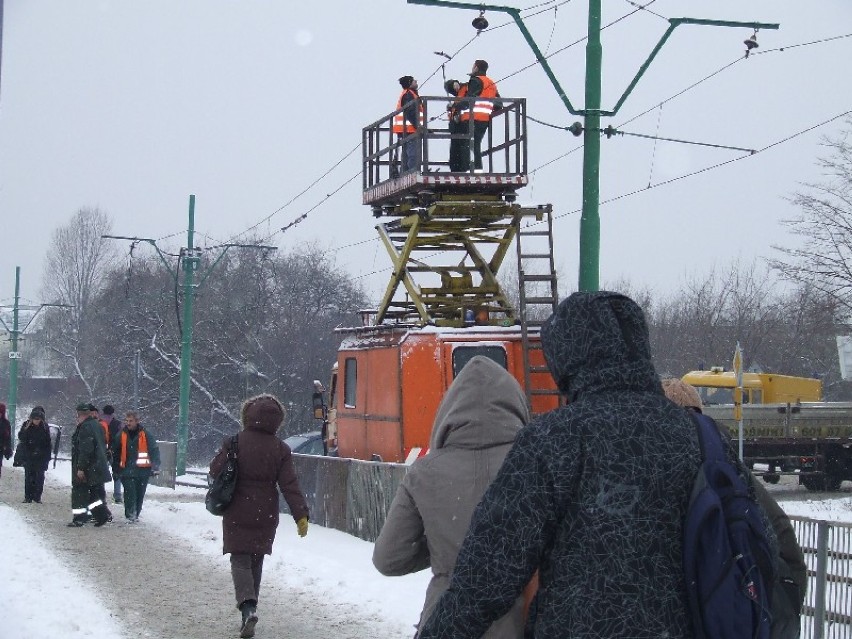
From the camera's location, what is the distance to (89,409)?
17.3 m

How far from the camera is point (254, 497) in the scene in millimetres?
8812

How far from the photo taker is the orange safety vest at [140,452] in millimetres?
17688

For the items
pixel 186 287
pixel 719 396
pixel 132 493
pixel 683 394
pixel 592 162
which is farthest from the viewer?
pixel 719 396

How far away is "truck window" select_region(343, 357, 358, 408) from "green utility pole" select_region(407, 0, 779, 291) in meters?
5.27

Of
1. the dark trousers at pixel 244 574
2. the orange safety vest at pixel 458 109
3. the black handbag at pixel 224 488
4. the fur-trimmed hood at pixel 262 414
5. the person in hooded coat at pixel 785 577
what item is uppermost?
the orange safety vest at pixel 458 109

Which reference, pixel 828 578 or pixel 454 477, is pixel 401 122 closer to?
pixel 828 578

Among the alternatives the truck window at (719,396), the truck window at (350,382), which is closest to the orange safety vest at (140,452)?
the truck window at (350,382)

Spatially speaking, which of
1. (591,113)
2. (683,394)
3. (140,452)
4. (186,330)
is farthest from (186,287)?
(683,394)

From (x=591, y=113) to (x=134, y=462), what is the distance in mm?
8694

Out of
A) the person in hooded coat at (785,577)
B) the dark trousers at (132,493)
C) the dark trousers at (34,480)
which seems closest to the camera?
the person in hooded coat at (785,577)

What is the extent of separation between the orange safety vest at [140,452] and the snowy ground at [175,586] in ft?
2.84

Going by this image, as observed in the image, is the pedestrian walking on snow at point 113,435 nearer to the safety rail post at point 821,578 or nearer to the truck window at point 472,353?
the truck window at point 472,353

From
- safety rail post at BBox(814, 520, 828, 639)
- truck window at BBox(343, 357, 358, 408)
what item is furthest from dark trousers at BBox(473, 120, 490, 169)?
safety rail post at BBox(814, 520, 828, 639)

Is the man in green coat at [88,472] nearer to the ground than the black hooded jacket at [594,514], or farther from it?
nearer to the ground
